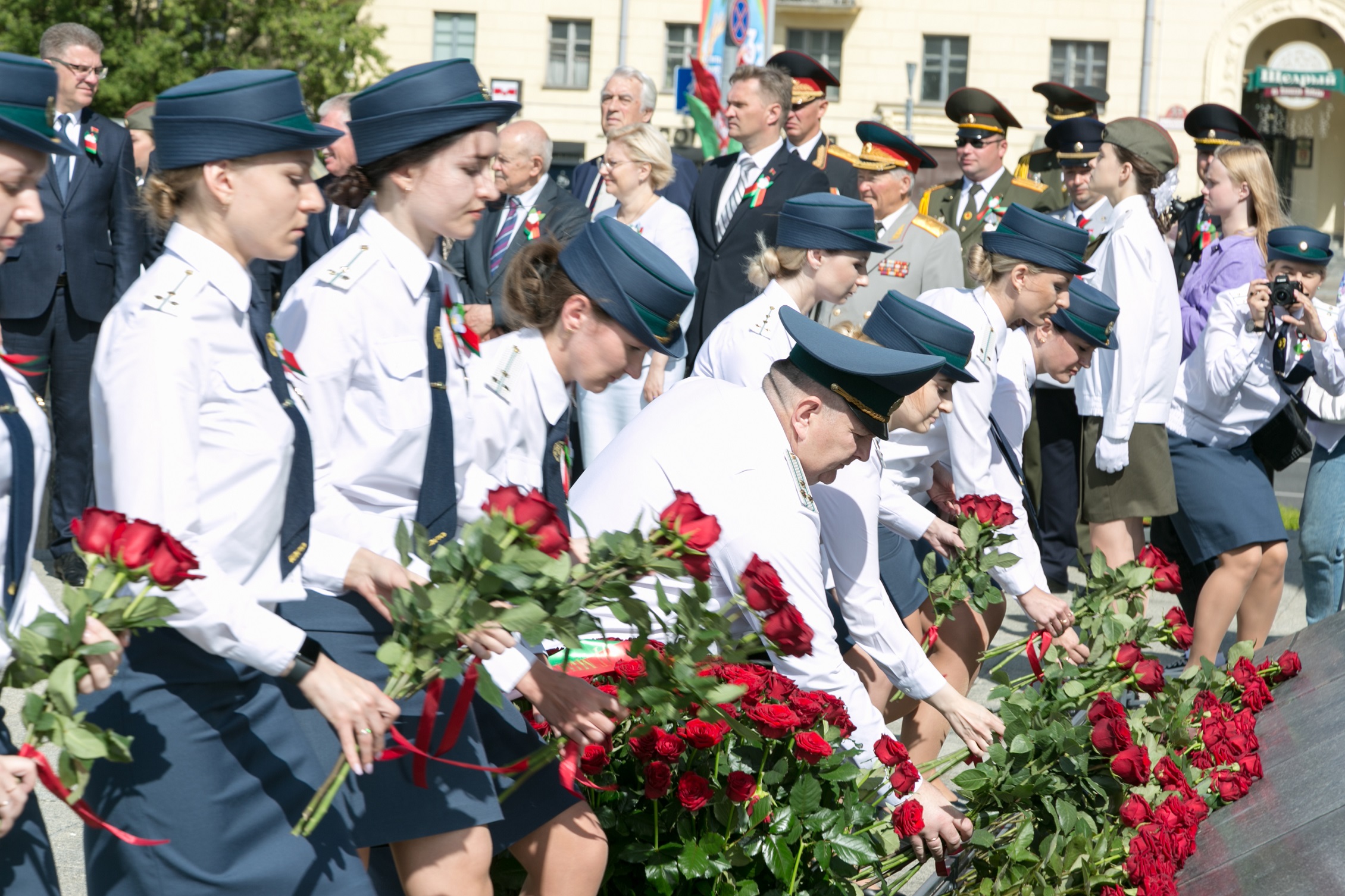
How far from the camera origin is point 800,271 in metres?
5.04

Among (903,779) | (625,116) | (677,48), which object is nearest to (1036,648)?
(903,779)

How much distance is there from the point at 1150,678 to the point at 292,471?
7.56ft

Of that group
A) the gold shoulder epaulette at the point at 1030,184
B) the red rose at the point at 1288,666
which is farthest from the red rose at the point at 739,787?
the gold shoulder epaulette at the point at 1030,184

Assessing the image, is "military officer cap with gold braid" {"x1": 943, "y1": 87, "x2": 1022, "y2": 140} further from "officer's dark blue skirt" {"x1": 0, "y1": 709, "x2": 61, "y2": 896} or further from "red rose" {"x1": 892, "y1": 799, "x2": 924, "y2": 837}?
"officer's dark blue skirt" {"x1": 0, "y1": 709, "x2": 61, "y2": 896}

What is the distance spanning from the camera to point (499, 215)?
7.71 metres

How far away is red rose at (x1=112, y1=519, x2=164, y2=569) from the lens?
215cm

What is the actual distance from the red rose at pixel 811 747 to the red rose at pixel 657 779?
0.27m

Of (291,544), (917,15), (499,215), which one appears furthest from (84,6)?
(291,544)

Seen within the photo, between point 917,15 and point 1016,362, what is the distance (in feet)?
110

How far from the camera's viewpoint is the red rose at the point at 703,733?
117 inches

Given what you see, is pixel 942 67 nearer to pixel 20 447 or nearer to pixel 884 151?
pixel 884 151

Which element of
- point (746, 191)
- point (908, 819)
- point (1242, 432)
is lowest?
point (908, 819)

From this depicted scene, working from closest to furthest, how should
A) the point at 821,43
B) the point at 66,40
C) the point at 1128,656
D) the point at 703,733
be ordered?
the point at 703,733, the point at 1128,656, the point at 66,40, the point at 821,43

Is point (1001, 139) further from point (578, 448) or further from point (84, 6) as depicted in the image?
point (84, 6)
